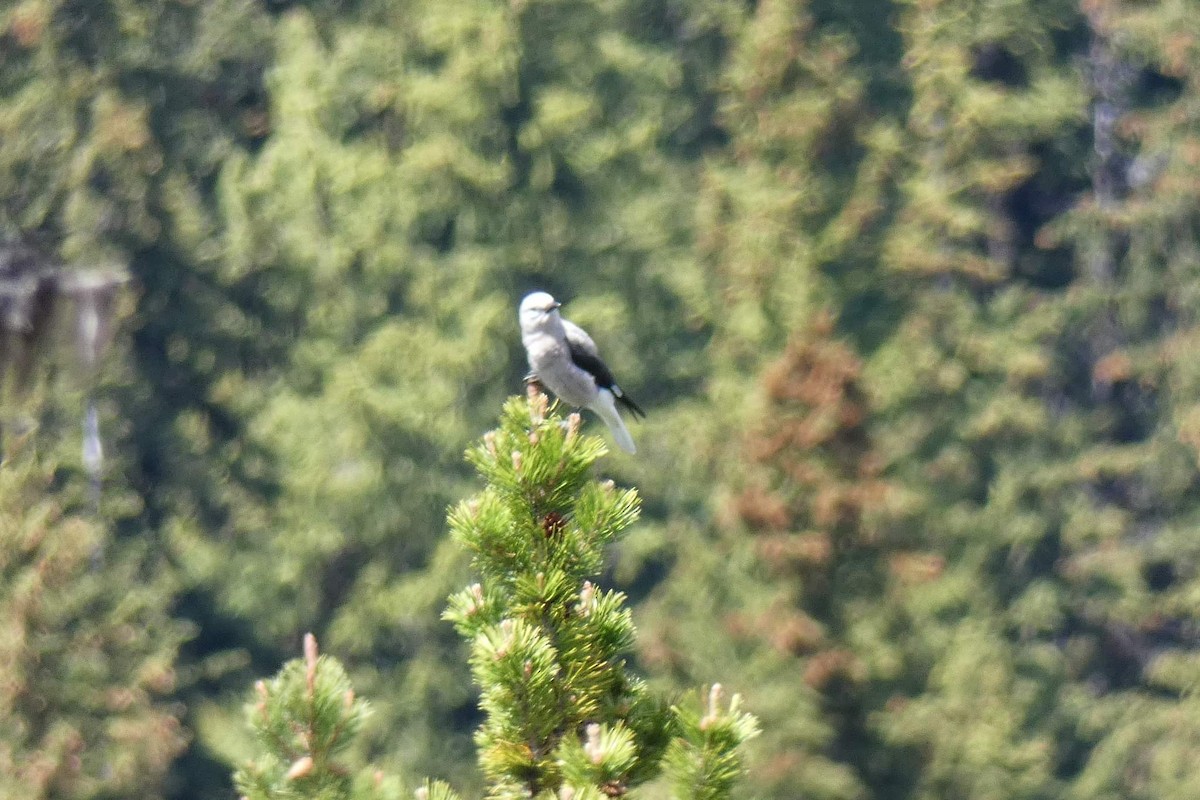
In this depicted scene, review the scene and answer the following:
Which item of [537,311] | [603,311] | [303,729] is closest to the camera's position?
[303,729]

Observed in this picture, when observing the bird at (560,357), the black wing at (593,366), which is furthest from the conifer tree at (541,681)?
the black wing at (593,366)

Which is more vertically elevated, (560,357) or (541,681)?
(560,357)

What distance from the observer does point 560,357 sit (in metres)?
7.80

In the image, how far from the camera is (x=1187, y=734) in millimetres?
23406

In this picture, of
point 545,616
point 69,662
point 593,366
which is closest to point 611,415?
point 593,366

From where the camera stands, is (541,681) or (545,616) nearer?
(541,681)

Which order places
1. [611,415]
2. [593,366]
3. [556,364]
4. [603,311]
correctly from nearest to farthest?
[556,364] → [593,366] → [611,415] → [603,311]

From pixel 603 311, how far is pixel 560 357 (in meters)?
16.8

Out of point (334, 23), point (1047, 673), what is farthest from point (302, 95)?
point (1047, 673)

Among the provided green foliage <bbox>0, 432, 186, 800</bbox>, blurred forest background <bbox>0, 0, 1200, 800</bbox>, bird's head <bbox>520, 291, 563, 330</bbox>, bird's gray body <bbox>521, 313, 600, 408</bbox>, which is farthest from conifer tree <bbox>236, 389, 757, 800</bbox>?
blurred forest background <bbox>0, 0, 1200, 800</bbox>

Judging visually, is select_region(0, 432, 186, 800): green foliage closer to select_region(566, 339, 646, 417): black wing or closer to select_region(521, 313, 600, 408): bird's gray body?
select_region(566, 339, 646, 417): black wing

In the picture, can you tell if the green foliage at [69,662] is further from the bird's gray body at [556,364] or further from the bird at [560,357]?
the bird's gray body at [556,364]

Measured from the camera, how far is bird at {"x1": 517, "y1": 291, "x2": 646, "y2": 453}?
302 inches

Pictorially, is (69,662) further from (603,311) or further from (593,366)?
(593,366)
